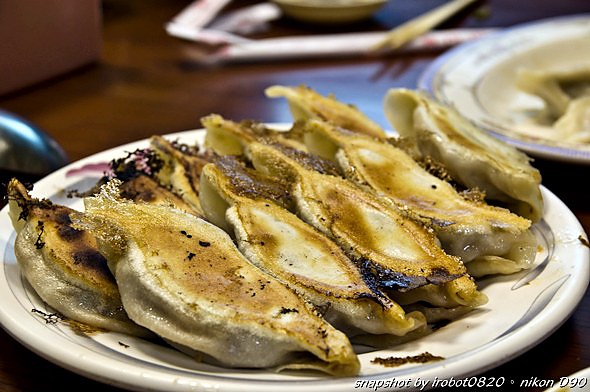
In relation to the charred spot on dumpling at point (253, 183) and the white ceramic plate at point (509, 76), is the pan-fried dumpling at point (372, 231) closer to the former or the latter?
the charred spot on dumpling at point (253, 183)

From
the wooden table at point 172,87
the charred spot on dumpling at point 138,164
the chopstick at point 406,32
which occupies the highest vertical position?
the charred spot on dumpling at point 138,164

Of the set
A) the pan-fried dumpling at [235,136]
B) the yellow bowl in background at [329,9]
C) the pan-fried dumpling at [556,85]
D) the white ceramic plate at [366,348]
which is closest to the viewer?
the white ceramic plate at [366,348]

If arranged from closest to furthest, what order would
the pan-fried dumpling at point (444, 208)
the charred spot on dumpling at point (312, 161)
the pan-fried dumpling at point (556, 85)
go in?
the pan-fried dumpling at point (444, 208)
the charred spot on dumpling at point (312, 161)
the pan-fried dumpling at point (556, 85)

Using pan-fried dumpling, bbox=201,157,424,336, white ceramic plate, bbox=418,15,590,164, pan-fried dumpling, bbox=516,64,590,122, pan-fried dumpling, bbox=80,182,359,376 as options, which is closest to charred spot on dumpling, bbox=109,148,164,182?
pan-fried dumpling, bbox=201,157,424,336

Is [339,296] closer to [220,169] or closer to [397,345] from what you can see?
[397,345]

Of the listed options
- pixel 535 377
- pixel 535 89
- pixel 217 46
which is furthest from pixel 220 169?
pixel 217 46

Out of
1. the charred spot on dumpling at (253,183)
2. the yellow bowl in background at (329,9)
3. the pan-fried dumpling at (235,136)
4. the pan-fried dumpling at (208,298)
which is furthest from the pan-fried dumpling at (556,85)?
the pan-fried dumpling at (208,298)
